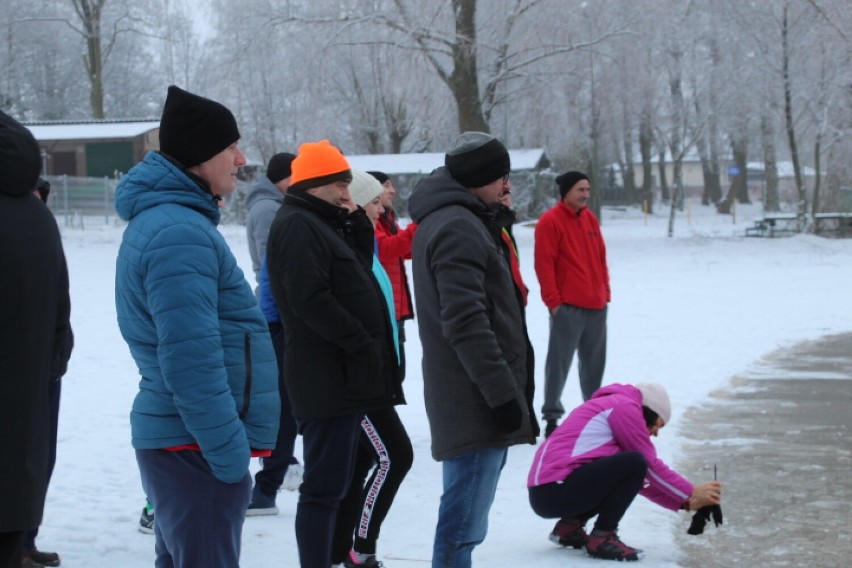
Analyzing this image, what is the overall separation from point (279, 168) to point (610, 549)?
107 inches

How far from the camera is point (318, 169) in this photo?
448 centimetres

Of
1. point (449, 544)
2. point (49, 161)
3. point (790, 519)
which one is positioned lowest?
point (790, 519)

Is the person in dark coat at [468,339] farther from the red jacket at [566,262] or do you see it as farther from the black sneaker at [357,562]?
the red jacket at [566,262]

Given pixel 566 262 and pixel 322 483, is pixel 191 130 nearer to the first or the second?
pixel 322 483

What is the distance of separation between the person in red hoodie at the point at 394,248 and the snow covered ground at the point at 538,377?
1050 mm

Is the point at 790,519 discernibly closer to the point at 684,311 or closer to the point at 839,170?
the point at 684,311

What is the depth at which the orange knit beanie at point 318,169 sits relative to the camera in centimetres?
448

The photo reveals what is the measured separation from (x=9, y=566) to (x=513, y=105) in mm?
33873

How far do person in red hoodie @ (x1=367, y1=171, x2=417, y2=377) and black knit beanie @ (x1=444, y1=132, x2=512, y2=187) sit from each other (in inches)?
76.2

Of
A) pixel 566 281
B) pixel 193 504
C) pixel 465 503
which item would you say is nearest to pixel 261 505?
pixel 465 503

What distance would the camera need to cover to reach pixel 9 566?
2889mm

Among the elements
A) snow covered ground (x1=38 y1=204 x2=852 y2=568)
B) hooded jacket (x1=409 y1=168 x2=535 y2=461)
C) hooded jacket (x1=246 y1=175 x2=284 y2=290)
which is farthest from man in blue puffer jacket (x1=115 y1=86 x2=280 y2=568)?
hooded jacket (x1=246 y1=175 x2=284 y2=290)

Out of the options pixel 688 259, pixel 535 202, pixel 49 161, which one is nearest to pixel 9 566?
pixel 688 259

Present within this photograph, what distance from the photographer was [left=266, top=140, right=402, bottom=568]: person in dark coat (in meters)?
4.25
